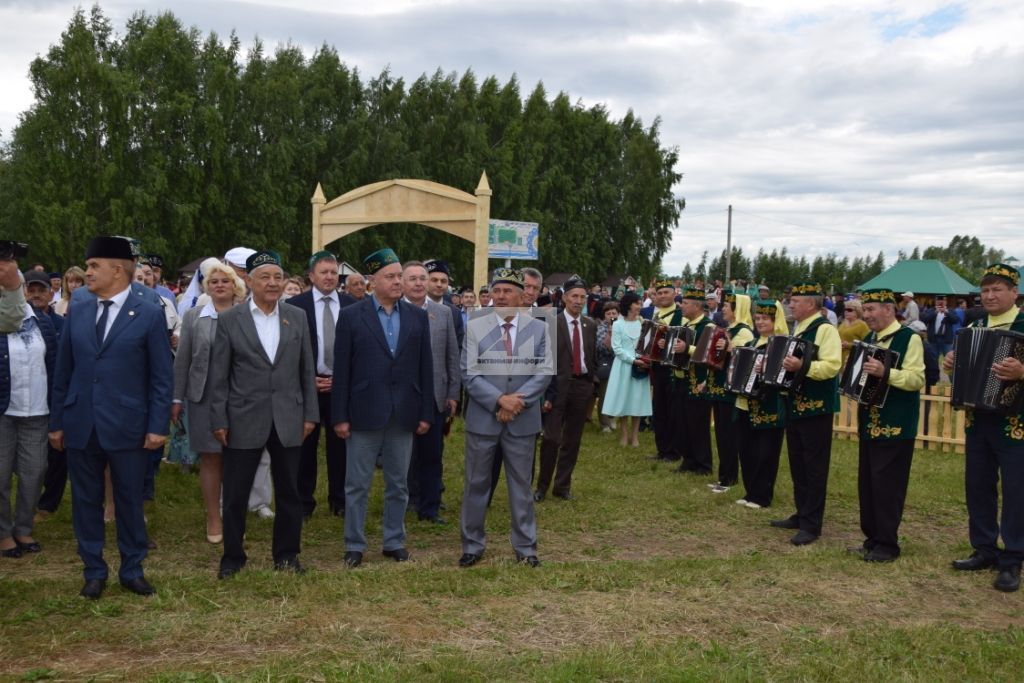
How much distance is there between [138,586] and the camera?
18.4 ft

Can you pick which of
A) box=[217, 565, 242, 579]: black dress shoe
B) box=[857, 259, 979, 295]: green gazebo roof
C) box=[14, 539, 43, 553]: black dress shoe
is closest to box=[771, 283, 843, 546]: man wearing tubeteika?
box=[217, 565, 242, 579]: black dress shoe

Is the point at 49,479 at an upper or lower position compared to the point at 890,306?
lower

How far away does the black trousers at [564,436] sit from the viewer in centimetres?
911

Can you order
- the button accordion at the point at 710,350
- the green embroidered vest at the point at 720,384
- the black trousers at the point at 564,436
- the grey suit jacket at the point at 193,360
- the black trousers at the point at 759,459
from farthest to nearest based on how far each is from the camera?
the button accordion at the point at 710,350, the green embroidered vest at the point at 720,384, the black trousers at the point at 564,436, the black trousers at the point at 759,459, the grey suit jacket at the point at 193,360

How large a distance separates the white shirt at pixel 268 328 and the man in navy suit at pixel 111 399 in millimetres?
622

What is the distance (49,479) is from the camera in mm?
7859

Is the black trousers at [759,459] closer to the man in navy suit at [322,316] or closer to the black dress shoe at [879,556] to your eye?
the black dress shoe at [879,556]

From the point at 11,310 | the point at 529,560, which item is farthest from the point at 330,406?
the point at 11,310

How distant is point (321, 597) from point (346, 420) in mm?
1379

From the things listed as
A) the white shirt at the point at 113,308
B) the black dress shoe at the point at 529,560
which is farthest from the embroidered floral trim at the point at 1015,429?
the white shirt at the point at 113,308

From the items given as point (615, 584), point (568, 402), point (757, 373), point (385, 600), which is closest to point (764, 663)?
point (615, 584)

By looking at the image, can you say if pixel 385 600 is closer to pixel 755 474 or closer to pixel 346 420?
pixel 346 420

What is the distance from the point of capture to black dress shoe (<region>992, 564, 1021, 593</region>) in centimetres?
629

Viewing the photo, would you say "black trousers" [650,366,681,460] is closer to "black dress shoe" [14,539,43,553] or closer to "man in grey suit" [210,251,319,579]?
"man in grey suit" [210,251,319,579]
